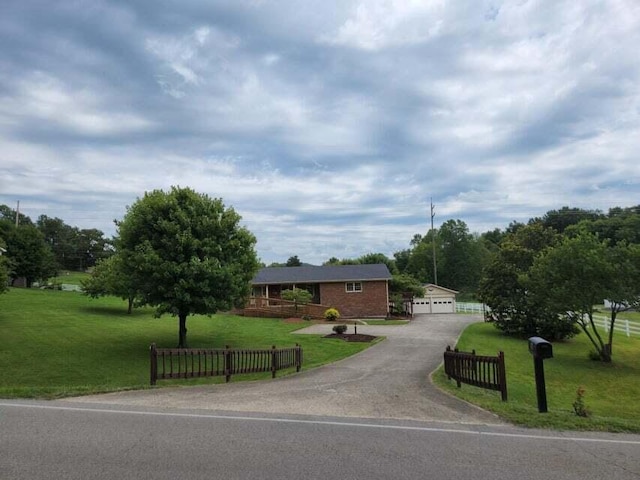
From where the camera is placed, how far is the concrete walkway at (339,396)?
26.5 ft

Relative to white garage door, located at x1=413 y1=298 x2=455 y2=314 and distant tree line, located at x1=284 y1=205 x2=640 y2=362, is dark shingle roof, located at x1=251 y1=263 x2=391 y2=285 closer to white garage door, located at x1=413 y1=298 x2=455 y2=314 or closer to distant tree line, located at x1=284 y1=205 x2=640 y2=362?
distant tree line, located at x1=284 y1=205 x2=640 y2=362

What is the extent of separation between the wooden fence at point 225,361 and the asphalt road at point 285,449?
3.39 metres

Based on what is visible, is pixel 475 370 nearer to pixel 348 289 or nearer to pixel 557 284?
pixel 557 284

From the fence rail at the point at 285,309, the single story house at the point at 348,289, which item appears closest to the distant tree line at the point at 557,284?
the single story house at the point at 348,289

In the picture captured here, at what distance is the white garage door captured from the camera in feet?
149

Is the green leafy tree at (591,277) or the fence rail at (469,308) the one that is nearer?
the green leafy tree at (591,277)

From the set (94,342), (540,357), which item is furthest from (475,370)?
(94,342)

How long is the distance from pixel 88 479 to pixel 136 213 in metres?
12.8

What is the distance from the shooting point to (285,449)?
5609 millimetres

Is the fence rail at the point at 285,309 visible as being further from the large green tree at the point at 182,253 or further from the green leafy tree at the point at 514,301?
the large green tree at the point at 182,253

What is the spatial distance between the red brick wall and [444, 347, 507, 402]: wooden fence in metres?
25.4

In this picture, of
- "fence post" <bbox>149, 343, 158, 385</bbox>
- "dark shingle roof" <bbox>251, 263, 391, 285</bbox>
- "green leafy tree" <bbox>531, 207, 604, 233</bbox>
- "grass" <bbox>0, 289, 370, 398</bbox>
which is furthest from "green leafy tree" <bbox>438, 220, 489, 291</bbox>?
"fence post" <bbox>149, 343, 158, 385</bbox>

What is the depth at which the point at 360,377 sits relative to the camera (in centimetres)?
1266

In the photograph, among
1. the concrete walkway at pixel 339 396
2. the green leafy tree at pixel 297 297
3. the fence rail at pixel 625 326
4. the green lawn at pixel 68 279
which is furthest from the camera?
the green lawn at pixel 68 279
